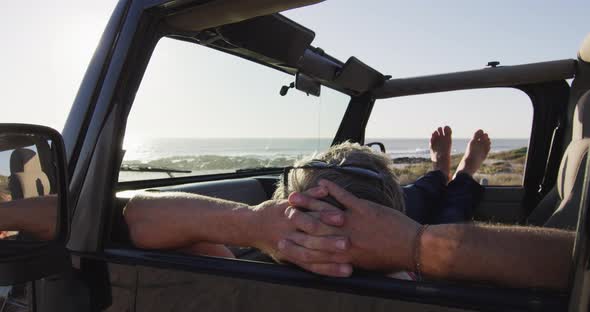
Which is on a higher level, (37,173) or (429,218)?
(37,173)

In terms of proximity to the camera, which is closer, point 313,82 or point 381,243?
point 381,243

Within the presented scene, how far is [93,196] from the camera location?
137cm

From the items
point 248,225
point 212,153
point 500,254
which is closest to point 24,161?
point 248,225

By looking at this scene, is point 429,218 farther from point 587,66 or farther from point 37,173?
point 37,173

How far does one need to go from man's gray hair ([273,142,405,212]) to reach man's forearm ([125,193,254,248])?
0.17 m

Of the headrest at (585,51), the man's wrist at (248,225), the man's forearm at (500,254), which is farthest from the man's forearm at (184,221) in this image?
the headrest at (585,51)

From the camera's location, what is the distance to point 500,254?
2.92 feet

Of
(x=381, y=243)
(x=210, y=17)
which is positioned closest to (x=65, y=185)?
(x=210, y=17)

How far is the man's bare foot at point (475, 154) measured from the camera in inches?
153

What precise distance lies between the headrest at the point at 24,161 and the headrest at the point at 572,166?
2.36 meters

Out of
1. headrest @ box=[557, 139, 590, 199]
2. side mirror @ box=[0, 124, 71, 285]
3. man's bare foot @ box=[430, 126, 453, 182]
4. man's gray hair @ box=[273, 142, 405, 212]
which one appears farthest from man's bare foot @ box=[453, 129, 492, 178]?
side mirror @ box=[0, 124, 71, 285]

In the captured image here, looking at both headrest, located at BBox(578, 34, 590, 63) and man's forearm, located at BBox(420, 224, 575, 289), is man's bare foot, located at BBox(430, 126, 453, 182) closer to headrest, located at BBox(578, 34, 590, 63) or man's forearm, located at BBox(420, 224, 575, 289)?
headrest, located at BBox(578, 34, 590, 63)

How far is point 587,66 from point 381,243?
287 centimetres

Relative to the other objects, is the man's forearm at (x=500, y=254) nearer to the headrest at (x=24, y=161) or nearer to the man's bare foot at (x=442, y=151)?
the headrest at (x=24, y=161)
